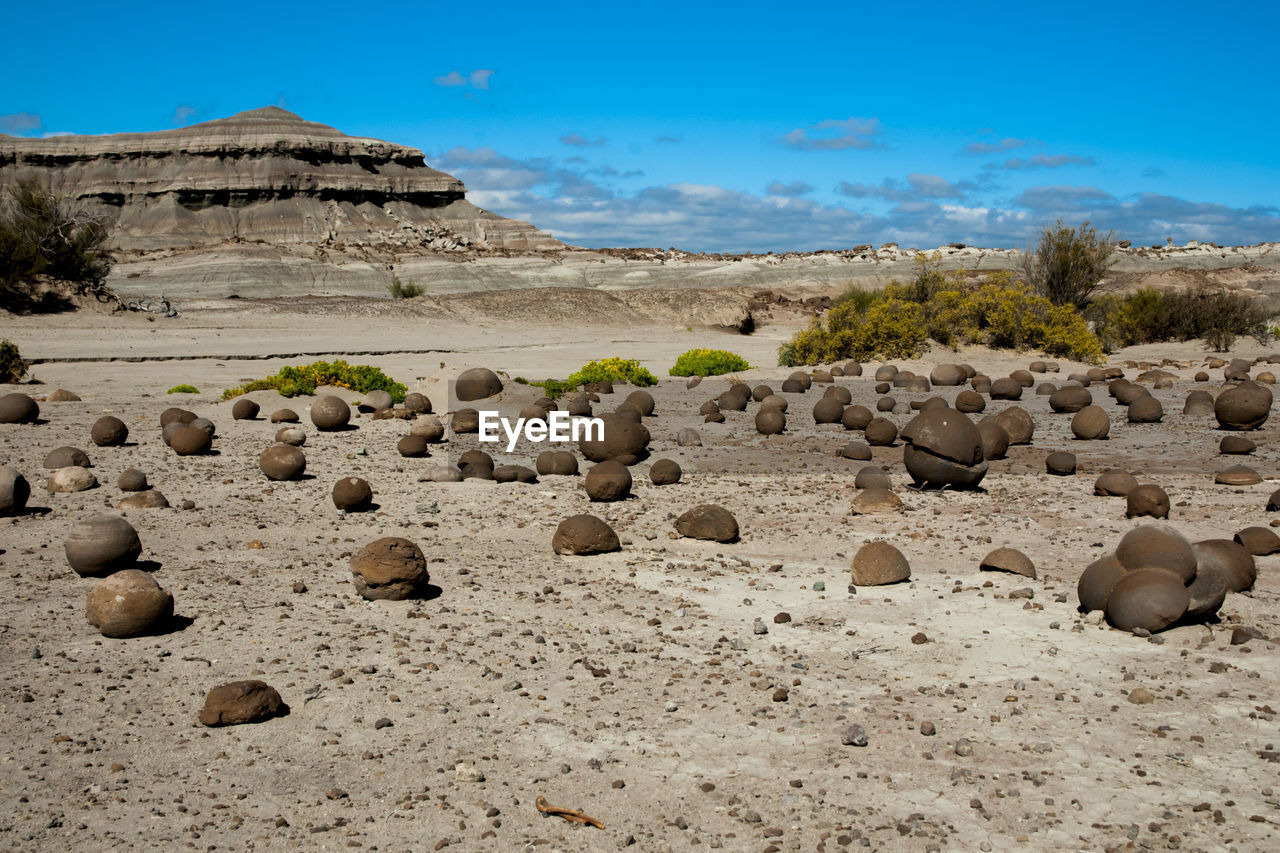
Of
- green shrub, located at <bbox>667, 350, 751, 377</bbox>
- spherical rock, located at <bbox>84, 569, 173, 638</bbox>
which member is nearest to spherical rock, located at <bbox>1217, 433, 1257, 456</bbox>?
green shrub, located at <bbox>667, 350, 751, 377</bbox>

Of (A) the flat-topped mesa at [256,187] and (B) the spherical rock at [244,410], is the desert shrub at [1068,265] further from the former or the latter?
(A) the flat-topped mesa at [256,187]

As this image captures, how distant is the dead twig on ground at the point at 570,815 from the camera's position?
12.9 ft

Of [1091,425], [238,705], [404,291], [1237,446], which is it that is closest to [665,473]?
[238,705]

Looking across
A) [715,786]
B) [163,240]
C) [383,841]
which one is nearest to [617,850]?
[715,786]

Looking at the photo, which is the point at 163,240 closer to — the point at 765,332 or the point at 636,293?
the point at 636,293

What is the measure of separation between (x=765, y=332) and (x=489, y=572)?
2903 cm

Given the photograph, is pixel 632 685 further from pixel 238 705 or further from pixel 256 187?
pixel 256 187

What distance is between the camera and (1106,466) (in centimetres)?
1145

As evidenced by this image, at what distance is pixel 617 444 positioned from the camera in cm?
1129

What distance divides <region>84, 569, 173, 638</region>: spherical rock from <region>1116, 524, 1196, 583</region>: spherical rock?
18.9 ft

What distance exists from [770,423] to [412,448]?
4.82 metres

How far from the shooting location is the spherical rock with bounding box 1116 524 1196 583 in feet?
19.2

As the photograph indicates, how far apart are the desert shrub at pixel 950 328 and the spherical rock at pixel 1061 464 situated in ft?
39.2

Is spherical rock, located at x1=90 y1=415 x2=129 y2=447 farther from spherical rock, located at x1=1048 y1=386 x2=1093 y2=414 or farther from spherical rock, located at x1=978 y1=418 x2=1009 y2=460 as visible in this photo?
spherical rock, located at x1=1048 y1=386 x2=1093 y2=414
